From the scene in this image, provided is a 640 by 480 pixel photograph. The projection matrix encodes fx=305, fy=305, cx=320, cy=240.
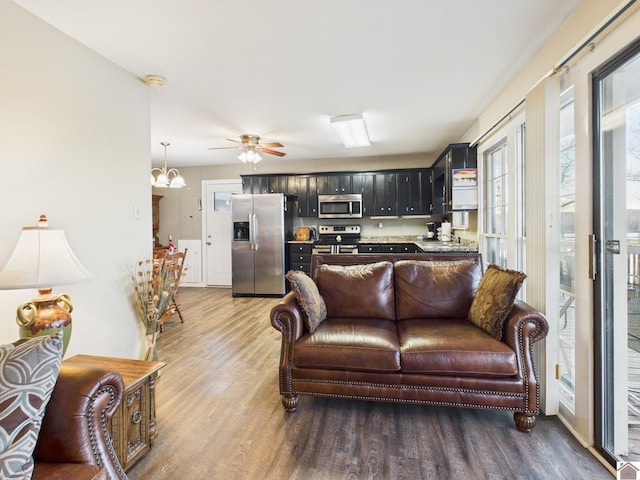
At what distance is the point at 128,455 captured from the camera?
155cm

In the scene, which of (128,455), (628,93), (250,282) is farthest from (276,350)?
(628,93)

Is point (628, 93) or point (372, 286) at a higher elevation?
point (628, 93)

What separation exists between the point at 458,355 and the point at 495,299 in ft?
1.62

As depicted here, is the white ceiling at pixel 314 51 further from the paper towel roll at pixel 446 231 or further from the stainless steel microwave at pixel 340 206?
the stainless steel microwave at pixel 340 206

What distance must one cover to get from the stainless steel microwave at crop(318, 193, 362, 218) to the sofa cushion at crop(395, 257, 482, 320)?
3201 millimetres

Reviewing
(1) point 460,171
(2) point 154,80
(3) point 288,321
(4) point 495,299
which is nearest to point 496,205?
(1) point 460,171

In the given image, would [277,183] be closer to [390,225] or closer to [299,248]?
[299,248]

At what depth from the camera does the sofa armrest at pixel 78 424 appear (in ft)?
3.24

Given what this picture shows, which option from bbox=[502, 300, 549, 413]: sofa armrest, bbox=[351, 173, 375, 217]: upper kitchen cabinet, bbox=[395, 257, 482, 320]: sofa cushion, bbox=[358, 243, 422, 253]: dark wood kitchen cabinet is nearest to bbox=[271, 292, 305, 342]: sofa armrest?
bbox=[395, 257, 482, 320]: sofa cushion

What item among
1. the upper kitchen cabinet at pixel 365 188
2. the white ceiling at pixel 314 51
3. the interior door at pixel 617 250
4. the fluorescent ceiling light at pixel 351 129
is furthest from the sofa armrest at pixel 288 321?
the upper kitchen cabinet at pixel 365 188

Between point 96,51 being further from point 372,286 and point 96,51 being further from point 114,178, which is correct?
point 372,286

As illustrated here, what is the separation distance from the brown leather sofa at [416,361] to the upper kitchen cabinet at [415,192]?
11.5ft

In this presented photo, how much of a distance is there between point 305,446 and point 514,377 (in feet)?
4.23

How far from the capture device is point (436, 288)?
2473 mm
